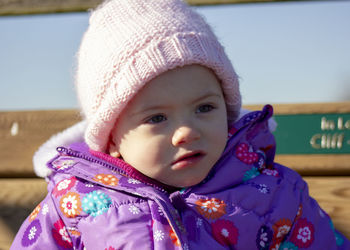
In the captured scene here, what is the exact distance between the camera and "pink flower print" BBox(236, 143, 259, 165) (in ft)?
4.12

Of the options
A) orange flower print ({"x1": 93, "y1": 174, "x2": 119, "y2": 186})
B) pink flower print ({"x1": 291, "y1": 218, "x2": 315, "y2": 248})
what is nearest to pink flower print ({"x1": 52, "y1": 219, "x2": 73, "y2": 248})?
orange flower print ({"x1": 93, "y1": 174, "x2": 119, "y2": 186})

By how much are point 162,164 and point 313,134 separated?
0.68 metres

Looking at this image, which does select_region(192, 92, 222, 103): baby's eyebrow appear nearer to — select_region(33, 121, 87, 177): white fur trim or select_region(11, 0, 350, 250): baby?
select_region(11, 0, 350, 250): baby

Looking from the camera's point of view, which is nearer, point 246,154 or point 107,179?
point 107,179

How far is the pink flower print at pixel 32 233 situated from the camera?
1.17 meters

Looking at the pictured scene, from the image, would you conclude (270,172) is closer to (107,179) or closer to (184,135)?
(184,135)

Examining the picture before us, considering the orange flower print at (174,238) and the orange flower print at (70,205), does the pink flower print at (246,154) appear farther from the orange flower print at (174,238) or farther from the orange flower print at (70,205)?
the orange flower print at (70,205)

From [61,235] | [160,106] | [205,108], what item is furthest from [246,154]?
[61,235]

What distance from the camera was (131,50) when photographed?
1.14m

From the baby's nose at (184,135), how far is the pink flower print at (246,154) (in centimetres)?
20

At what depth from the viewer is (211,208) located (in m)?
1.13

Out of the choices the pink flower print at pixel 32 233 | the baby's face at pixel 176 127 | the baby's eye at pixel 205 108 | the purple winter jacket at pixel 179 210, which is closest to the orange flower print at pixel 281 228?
the purple winter jacket at pixel 179 210

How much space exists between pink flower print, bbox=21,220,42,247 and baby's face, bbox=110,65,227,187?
11.4 inches

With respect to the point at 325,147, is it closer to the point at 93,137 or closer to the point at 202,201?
the point at 202,201
